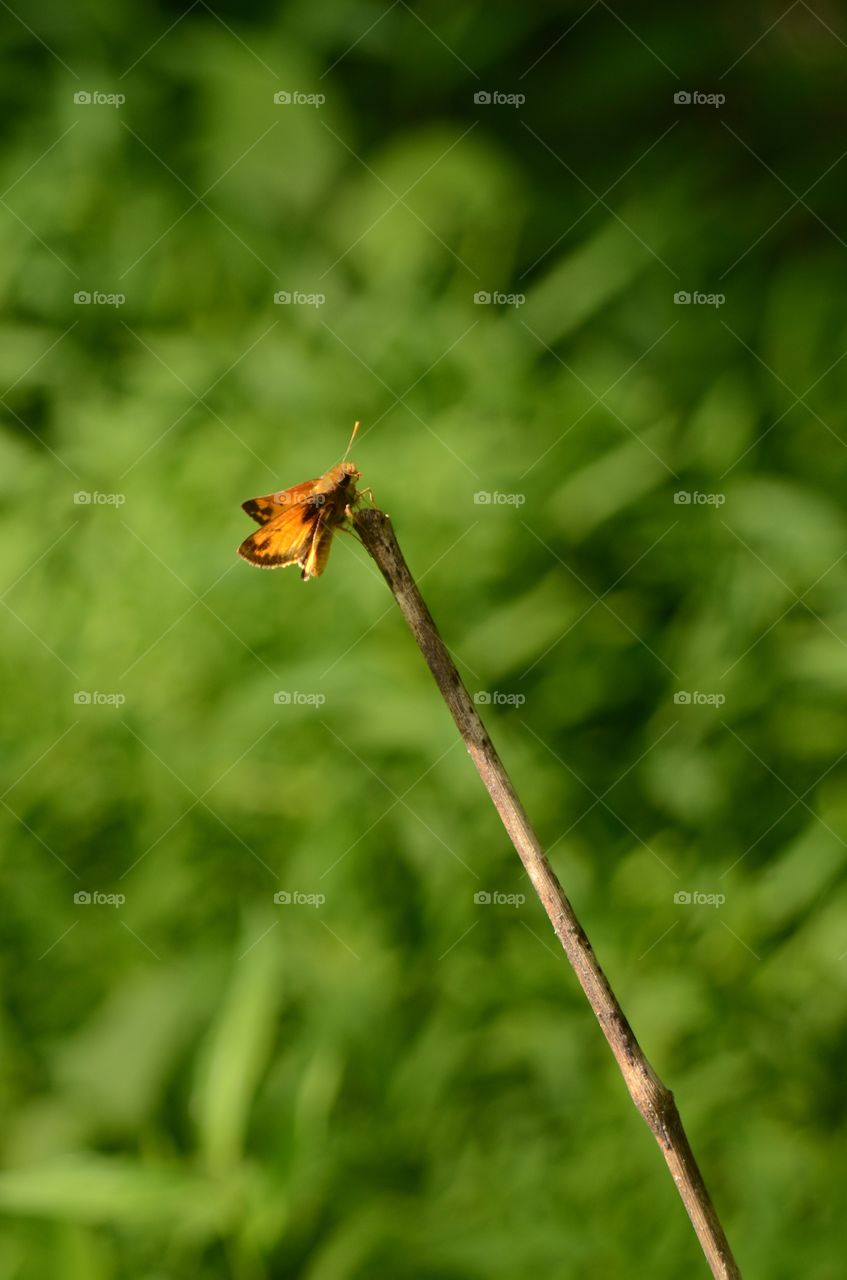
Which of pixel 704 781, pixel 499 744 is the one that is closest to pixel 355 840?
pixel 499 744

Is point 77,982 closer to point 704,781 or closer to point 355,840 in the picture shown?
point 355,840

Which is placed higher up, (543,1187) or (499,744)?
(499,744)
